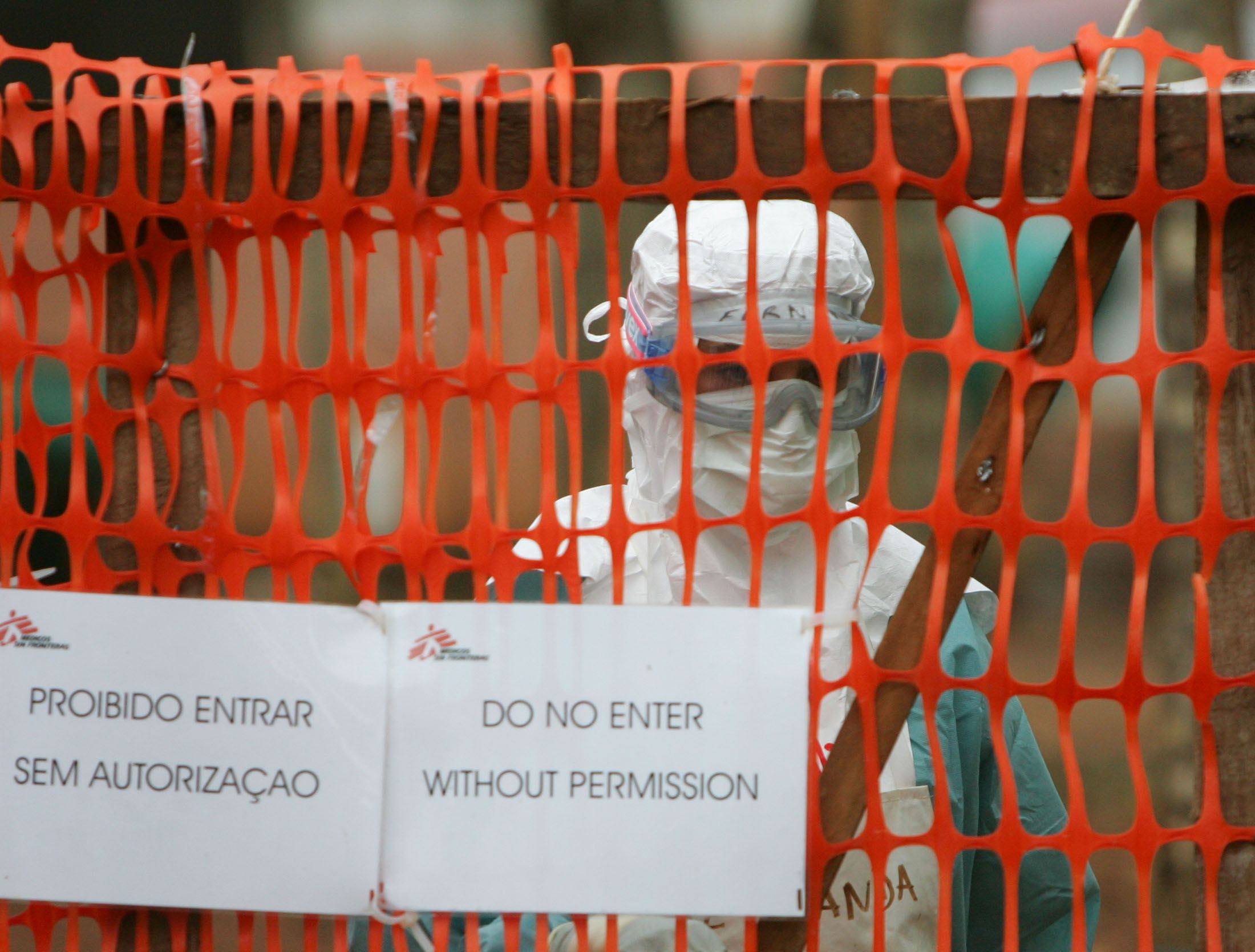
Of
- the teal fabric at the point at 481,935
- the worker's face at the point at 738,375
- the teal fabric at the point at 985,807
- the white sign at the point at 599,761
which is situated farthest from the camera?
the teal fabric at the point at 985,807

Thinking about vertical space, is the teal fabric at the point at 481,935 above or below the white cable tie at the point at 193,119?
below

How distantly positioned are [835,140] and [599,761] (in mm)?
781

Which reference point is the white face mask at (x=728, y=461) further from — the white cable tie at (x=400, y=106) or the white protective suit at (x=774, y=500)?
the white cable tie at (x=400, y=106)

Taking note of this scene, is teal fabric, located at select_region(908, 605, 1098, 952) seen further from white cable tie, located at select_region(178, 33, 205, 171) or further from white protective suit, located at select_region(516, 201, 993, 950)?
white cable tie, located at select_region(178, 33, 205, 171)

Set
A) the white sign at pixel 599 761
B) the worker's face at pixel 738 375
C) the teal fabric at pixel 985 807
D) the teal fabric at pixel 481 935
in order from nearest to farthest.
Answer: the white sign at pixel 599 761 → the teal fabric at pixel 481 935 → the worker's face at pixel 738 375 → the teal fabric at pixel 985 807

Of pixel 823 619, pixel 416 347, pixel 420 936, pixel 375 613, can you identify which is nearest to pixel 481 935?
pixel 420 936

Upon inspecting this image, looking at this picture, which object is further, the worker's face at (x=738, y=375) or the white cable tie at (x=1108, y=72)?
the worker's face at (x=738, y=375)

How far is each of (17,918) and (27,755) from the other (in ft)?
0.73

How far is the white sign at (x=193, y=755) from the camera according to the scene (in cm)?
157

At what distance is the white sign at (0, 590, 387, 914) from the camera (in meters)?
1.57

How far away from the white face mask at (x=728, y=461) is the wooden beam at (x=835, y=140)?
1.98ft

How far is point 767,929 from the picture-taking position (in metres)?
1.62

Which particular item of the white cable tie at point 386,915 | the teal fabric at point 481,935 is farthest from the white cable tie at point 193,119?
the teal fabric at point 481,935

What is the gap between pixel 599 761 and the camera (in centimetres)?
155
